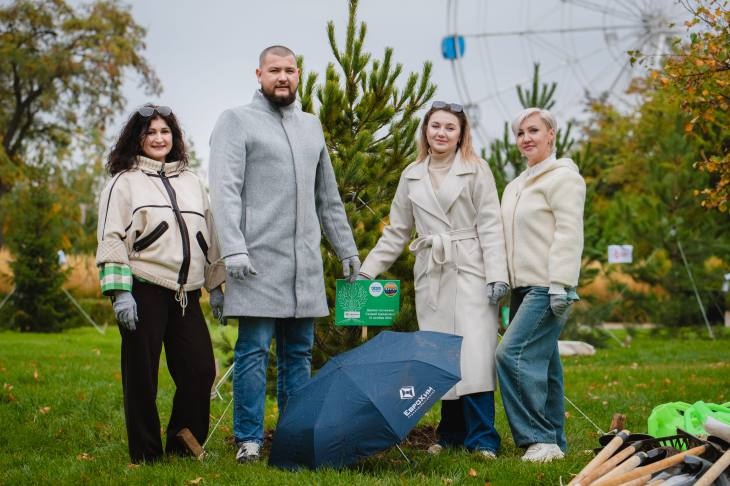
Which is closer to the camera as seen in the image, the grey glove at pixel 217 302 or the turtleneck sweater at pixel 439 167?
the grey glove at pixel 217 302

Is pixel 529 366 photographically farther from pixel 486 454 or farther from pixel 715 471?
pixel 715 471

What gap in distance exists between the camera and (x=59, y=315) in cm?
1973

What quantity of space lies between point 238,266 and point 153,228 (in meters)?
0.56

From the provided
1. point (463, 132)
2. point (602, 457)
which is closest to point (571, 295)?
point (602, 457)

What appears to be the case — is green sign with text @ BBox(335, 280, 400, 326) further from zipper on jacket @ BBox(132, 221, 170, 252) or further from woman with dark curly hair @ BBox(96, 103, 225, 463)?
zipper on jacket @ BBox(132, 221, 170, 252)

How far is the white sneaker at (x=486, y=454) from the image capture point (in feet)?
16.4

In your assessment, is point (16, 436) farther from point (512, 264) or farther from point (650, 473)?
point (650, 473)

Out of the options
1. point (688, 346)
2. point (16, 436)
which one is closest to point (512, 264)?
point (16, 436)

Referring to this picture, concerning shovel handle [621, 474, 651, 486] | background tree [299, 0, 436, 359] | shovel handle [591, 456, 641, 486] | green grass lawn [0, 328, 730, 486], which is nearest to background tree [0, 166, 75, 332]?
green grass lawn [0, 328, 730, 486]

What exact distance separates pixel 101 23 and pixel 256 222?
2970 cm

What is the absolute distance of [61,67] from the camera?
1241 inches

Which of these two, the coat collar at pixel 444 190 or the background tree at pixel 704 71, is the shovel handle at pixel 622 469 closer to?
the coat collar at pixel 444 190

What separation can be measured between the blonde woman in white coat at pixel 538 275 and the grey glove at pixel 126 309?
1.96 metres

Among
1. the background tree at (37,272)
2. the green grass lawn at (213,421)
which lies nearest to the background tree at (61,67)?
the background tree at (37,272)
